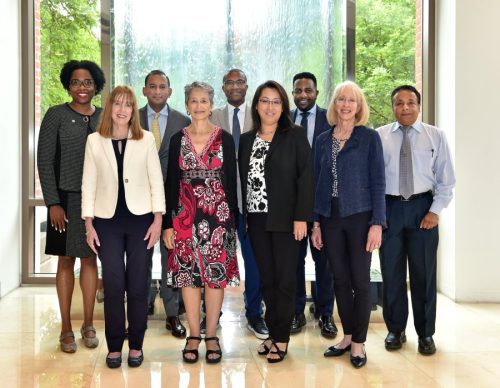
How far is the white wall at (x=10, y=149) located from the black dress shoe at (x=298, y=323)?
273cm

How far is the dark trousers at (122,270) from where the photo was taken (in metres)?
3.64

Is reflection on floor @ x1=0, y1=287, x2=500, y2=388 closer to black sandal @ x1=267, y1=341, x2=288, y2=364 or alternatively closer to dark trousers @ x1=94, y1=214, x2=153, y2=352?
black sandal @ x1=267, y1=341, x2=288, y2=364

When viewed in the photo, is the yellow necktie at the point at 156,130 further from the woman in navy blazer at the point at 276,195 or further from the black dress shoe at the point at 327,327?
the black dress shoe at the point at 327,327

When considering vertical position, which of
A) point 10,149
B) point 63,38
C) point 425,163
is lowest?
point 425,163

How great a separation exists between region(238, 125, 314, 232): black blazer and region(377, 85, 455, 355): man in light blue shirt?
62cm

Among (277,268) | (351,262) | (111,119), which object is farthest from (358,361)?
(111,119)

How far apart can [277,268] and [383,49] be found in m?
3.22

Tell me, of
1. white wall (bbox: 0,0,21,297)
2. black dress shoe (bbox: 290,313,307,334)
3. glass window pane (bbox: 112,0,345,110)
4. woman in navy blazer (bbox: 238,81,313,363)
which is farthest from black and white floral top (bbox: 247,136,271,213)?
white wall (bbox: 0,0,21,297)

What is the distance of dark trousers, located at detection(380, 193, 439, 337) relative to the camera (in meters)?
4.00

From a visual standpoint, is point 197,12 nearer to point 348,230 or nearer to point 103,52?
point 103,52

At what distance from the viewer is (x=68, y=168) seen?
3967 mm

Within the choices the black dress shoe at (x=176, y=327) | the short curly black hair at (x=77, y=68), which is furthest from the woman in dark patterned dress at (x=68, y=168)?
the black dress shoe at (x=176, y=327)

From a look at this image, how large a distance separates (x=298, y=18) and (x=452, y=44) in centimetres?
145

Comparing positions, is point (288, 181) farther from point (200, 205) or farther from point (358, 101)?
point (358, 101)
